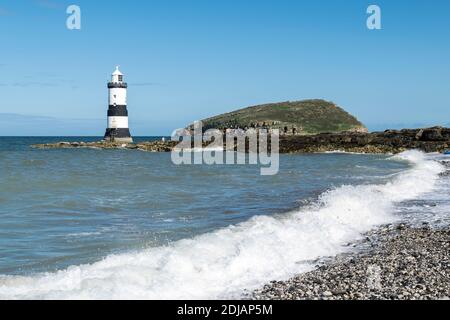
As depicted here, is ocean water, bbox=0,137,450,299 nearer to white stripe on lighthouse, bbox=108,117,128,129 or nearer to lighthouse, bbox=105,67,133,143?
lighthouse, bbox=105,67,133,143

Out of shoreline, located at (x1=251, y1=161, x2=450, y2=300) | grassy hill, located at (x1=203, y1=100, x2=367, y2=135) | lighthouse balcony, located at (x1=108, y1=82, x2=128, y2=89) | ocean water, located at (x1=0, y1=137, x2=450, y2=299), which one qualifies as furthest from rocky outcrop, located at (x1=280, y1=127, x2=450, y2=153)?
shoreline, located at (x1=251, y1=161, x2=450, y2=300)

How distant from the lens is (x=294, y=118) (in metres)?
102

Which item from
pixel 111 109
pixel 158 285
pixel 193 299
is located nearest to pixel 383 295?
pixel 193 299

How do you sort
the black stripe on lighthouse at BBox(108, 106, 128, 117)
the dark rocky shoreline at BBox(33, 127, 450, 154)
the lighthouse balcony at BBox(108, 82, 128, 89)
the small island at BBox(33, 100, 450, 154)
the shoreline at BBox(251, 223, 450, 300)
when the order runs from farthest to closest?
the black stripe on lighthouse at BBox(108, 106, 128, 117)
the lighthouse balcony at BBox(108, 82, 128, 89)
the small island at BBox(33, 100, 450, 154)
the dark rocky shoreline at BBox(33, 127, 450, 154)
the shoreline at BBox(251, 223, 450, 300)

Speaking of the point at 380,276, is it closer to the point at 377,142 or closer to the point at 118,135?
the point at 377,142

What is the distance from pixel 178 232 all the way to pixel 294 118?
3606 inches

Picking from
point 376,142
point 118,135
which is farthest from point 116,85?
point 376,142

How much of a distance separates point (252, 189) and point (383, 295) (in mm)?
16408

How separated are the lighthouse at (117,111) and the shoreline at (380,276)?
61.6m

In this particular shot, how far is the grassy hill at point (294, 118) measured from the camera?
319 ft

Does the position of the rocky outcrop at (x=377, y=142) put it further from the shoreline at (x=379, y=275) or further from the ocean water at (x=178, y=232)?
the shoreline at (x=379, y=275)

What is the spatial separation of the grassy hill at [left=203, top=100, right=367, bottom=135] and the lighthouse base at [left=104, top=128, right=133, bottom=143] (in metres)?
26.8

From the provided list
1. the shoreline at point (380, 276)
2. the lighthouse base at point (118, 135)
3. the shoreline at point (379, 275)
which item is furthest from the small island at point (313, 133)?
the shoreline at point (380, 276)

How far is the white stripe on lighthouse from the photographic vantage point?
2837 inches
